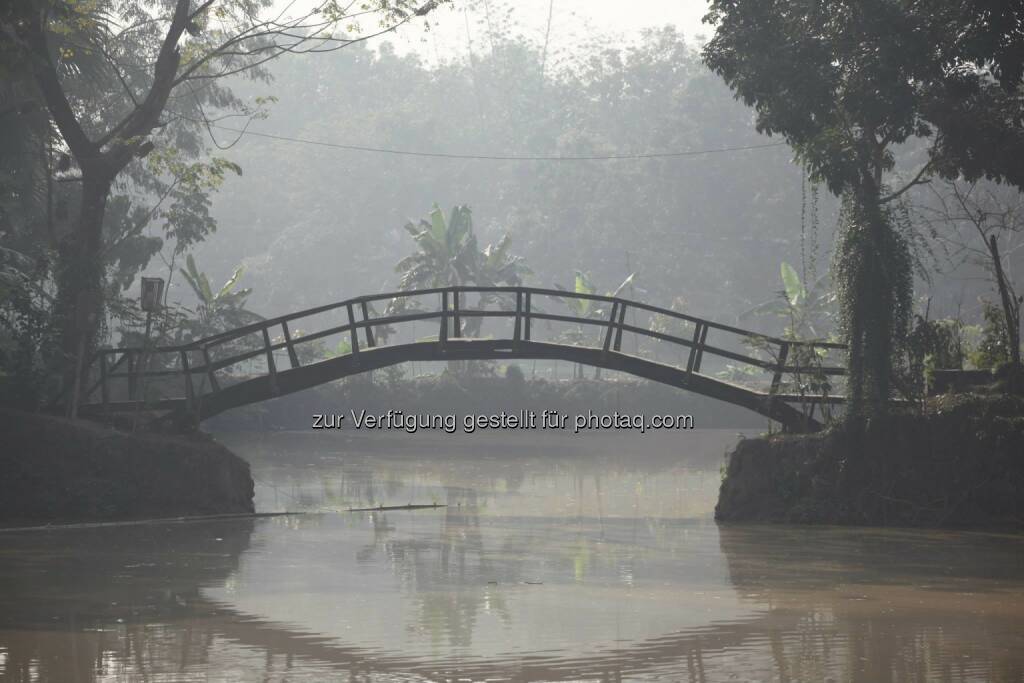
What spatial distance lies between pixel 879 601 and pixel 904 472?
5716mm

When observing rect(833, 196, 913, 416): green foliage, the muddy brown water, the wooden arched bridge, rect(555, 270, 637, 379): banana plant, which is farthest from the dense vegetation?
the muddy brown water

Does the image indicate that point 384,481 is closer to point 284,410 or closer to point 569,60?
point 284,410

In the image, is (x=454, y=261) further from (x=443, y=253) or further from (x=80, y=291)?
(x=80, y=291)

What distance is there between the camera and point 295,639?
9.06m

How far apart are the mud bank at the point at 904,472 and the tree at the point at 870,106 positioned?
598 millimetres

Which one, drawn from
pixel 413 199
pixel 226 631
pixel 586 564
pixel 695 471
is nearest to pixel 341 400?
pixel 695 471

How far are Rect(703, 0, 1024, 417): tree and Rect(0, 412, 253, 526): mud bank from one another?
8.95 m

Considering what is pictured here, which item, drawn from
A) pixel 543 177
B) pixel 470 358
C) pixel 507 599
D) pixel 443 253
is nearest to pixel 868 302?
pixel 470 358

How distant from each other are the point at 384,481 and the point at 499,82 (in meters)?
56.4

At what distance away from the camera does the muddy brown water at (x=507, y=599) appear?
831cm

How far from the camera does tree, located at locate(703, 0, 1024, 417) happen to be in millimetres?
16203

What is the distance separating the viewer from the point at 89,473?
16219mm

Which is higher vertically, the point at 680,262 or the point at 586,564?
the point at 680,262

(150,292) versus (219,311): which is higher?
(219,311)
